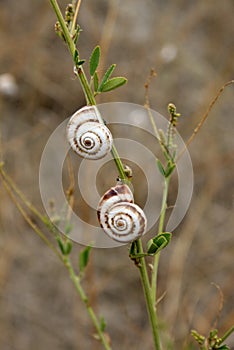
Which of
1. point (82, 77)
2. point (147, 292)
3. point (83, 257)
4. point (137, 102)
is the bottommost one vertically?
point (147, 292)

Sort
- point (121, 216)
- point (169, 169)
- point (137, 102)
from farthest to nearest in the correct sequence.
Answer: point (137, 102) → point (169, 169) → point (121, 216)

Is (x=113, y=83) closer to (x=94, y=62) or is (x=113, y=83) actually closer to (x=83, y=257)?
(x=94, y=62)

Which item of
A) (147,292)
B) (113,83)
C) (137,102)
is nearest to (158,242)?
(147,292)

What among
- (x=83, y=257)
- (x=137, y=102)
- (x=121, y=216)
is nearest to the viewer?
(x=121, y=216)

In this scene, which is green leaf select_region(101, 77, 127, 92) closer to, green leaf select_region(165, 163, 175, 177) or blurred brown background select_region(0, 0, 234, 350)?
green leaf select_region(165, 163, 175, 177)

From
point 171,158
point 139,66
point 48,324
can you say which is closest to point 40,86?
point 139,66

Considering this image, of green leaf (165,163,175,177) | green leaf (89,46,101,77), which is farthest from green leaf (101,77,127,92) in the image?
green leaf (165,163,175,177)

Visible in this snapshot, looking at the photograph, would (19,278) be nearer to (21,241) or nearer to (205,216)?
(21,241)
